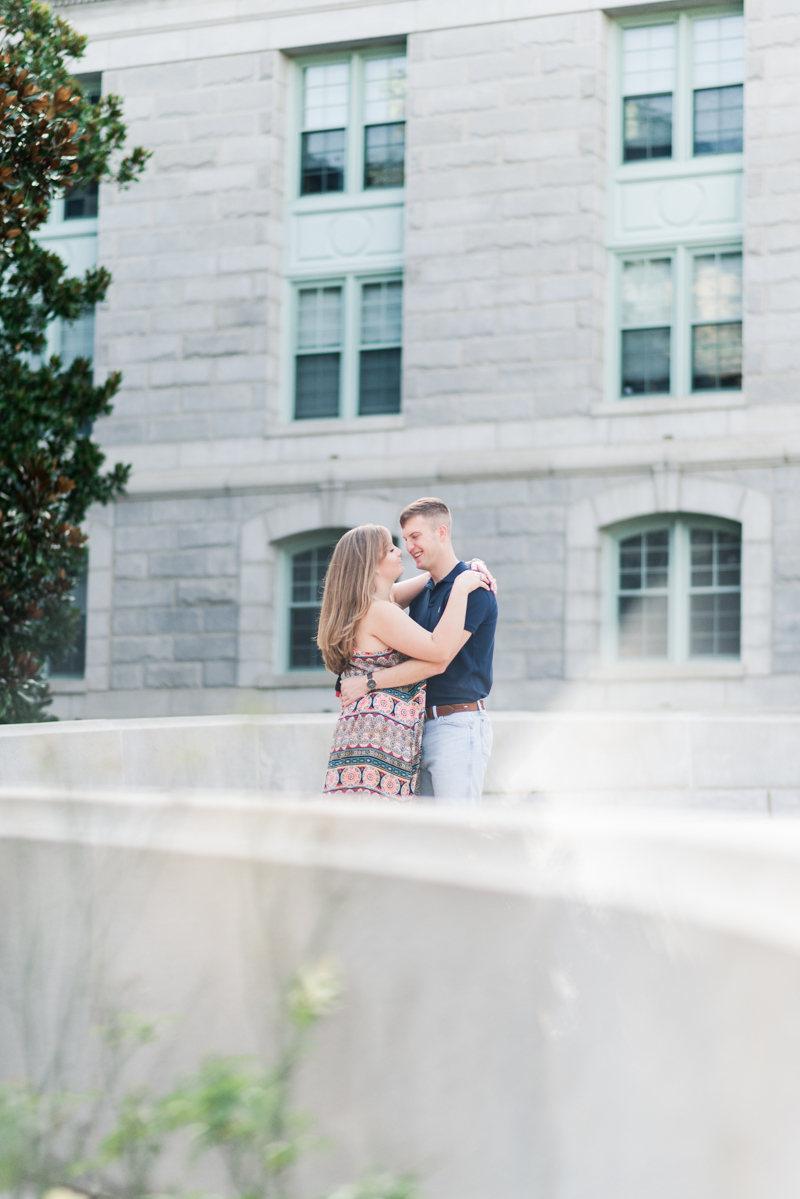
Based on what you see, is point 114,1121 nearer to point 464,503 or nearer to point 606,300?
point 464,503

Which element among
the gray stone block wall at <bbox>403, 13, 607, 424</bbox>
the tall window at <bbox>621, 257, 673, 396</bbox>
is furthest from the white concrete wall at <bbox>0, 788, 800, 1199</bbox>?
the tall window at <bbox>621, 257, 673, 396</bbox>

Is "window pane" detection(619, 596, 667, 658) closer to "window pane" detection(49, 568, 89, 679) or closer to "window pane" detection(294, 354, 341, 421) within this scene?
"window pane" detection(294, 354, 341, 421)

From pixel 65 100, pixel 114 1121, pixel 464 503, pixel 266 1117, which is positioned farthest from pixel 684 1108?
pixel 464 503

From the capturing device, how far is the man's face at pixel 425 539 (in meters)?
5.40

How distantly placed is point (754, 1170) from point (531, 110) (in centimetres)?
1577

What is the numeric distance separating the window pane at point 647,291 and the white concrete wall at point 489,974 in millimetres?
14348

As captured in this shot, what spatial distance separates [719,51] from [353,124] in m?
4.67

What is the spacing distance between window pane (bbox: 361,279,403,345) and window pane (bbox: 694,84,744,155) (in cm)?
409

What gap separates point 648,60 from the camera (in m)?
16.6

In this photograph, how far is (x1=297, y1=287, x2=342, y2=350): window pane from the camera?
58.3 feet

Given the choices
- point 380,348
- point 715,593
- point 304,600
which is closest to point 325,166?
point 380,348

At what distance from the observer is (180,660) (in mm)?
17125

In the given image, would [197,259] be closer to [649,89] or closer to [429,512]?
[649,89]

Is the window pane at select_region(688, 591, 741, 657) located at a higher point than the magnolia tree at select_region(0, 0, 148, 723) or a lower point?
lower
